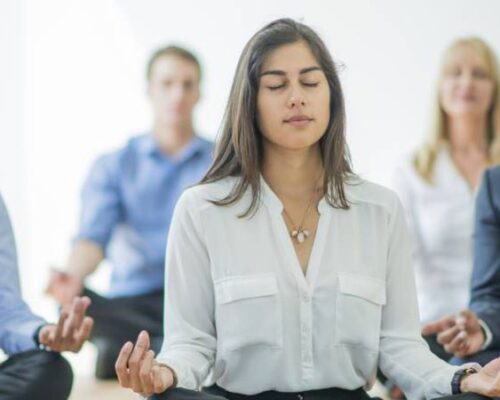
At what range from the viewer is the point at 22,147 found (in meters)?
4.39

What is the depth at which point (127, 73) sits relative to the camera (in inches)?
173

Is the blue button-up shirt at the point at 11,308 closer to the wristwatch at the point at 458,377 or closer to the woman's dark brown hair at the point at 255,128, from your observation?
the woman's dark brown hair at the point at 255,128

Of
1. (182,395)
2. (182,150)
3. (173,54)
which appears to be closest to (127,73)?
(173,54)

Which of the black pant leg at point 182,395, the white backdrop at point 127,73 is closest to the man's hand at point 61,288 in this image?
the white backdrop at point 127,73

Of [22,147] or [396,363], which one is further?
[22,147]

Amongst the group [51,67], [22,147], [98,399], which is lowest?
[98,399]

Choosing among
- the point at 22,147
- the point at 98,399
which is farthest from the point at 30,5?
the point at 98,399

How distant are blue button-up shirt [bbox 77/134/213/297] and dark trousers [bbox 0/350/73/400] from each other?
1.52 m

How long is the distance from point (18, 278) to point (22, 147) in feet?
6.57

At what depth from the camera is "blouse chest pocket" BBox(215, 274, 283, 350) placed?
79.0 inches

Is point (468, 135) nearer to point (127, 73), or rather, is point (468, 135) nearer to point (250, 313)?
point (127, 73)

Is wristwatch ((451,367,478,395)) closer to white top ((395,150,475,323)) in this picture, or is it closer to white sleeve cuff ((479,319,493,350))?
white sleeve cuff ((479,319,493,350))

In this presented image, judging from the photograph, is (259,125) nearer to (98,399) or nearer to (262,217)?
(262,217)

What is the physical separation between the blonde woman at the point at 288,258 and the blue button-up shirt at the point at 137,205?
1.72m
